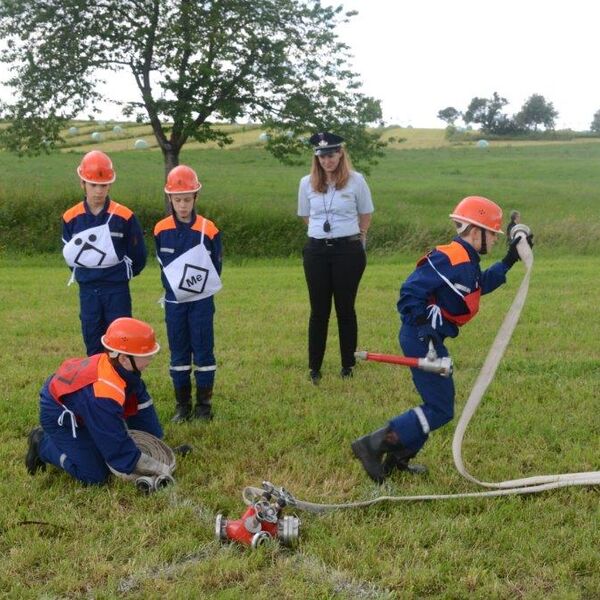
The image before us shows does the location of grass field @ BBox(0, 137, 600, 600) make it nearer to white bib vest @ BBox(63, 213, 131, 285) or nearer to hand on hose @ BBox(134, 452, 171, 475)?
hand on hose @ BBox(134, 452, 171, 475)

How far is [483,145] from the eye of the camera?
57.2 m

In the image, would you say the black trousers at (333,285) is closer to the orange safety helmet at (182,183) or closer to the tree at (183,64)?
A: the orange safety helmet at (182,183)

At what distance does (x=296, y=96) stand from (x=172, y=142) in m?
4.14

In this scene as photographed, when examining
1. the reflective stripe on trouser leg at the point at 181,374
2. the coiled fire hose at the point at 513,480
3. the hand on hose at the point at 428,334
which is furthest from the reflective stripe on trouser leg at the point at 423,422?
the reflective stripe on trouser leg at the point at 181,374

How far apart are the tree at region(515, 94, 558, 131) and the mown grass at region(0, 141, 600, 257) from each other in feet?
141

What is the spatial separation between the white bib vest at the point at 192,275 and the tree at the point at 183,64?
1787 centimetres

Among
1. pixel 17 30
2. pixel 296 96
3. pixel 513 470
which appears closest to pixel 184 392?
pixel 513 470

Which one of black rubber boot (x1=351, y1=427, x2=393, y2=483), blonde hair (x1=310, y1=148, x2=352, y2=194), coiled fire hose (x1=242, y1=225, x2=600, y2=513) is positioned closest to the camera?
coiled fire hose (x1=242, y1=225, x2=600, y2=513)

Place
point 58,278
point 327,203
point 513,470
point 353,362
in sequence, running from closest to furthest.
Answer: point 513,470
point 327,203
point 353,362
point 58,278

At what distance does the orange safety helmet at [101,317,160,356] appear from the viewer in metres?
4.83

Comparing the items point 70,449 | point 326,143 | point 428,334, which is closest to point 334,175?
point 326,143

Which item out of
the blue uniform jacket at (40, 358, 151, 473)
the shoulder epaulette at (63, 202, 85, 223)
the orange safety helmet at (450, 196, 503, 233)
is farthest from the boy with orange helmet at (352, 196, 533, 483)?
the shoulder epaulette at (63, 202, 85, 223)

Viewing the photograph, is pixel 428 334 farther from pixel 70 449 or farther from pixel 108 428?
pixel 70 449

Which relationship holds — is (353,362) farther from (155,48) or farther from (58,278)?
(155,48)
